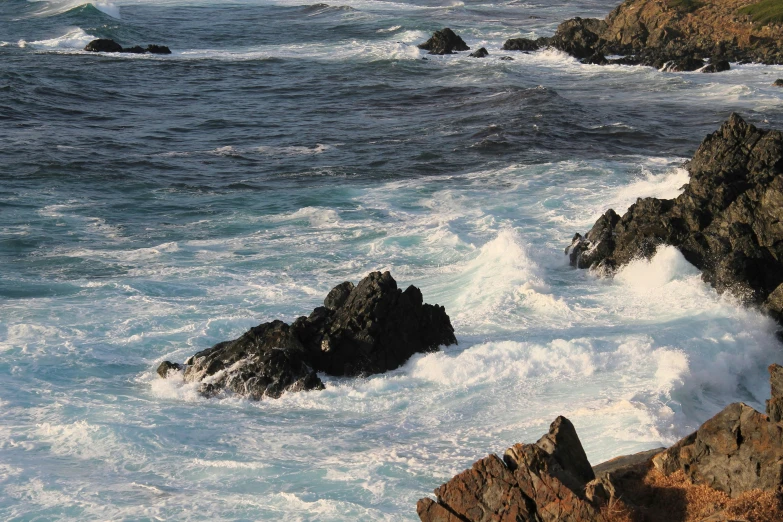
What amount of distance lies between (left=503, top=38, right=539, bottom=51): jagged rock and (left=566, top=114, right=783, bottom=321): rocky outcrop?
43.6m

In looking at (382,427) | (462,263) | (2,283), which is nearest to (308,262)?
(462,263)

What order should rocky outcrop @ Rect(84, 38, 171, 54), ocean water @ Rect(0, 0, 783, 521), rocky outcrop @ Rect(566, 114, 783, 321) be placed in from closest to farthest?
1. ocean water @ Rect(0, 0, 783, 521)
2. rocky outcrop @ Rect(566, 114, 783, 321)
3. rocky outcrop @ Rect(84, 38, 171, 54)

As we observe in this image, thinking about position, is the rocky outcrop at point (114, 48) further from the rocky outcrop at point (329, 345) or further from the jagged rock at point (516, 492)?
the jagged rock at point (516, 492)

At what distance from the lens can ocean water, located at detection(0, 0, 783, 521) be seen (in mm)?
16172

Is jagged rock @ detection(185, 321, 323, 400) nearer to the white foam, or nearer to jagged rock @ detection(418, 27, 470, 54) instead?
jagged rock @ detection(418, 27, 470, 54)

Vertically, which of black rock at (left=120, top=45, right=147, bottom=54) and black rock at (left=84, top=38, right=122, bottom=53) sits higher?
black rock at (left=84, top=38, right=122, bottom=53)

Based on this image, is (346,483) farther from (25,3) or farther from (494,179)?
(25,3)

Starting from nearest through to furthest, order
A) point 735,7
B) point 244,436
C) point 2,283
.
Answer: point 244,436 < point 2,283 < point 735,7

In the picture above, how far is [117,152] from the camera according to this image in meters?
39.3

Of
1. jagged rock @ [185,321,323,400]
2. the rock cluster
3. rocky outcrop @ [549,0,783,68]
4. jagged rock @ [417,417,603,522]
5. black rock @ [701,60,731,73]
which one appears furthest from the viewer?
rocky outcrop @ [549,0,783,68]

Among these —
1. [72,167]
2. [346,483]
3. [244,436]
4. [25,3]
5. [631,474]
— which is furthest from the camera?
[25,3]

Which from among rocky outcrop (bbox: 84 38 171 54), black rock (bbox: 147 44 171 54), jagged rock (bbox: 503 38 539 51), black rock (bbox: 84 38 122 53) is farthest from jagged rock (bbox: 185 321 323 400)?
jagged rock (bbox: 503 38 539 51)

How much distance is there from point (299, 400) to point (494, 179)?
61.9ft

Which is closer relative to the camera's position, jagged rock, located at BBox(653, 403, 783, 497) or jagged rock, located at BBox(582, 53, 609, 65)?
jagged rock, located at BBox(653, 403, 783, 497)
